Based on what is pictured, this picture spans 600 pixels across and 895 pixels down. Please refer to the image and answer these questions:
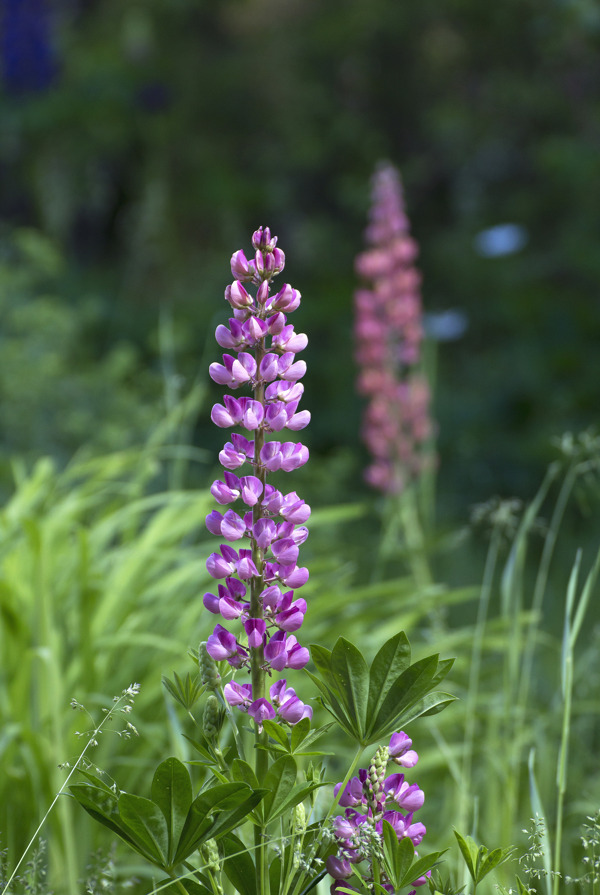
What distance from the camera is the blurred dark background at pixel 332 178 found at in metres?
5.96

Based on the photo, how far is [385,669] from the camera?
84 centimetres

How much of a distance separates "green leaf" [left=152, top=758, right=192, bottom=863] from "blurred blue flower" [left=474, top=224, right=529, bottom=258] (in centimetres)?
595

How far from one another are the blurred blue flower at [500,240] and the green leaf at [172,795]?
5.95m

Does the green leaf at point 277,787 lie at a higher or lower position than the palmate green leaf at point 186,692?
lower

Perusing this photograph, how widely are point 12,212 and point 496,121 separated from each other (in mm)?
4166

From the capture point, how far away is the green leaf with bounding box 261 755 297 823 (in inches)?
31.8

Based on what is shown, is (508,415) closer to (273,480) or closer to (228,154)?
(273,480)

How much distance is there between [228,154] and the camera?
808 centimetres

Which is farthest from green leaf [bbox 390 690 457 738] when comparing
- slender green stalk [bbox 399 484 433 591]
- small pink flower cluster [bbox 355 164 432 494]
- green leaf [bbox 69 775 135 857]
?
small pink flower cluster [bbox 355 164 432 494]

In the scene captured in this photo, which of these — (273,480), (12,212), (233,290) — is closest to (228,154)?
(12,212)

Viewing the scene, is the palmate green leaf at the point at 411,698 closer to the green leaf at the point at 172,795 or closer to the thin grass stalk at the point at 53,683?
the green leaf at the point at 172,795

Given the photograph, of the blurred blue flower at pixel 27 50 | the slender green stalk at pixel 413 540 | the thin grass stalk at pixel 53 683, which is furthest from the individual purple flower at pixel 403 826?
the blurred blue flower at pixel 27 50

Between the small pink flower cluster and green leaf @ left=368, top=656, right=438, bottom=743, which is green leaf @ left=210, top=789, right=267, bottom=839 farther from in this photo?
the small pink flower cluster

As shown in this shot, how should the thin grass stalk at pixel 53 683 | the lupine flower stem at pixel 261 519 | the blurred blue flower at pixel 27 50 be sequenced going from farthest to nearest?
the blurred blue flower at pixel 27 50
the thin grass stalk at pixel 53 683
the lupine flower stem at pixel 261 519
